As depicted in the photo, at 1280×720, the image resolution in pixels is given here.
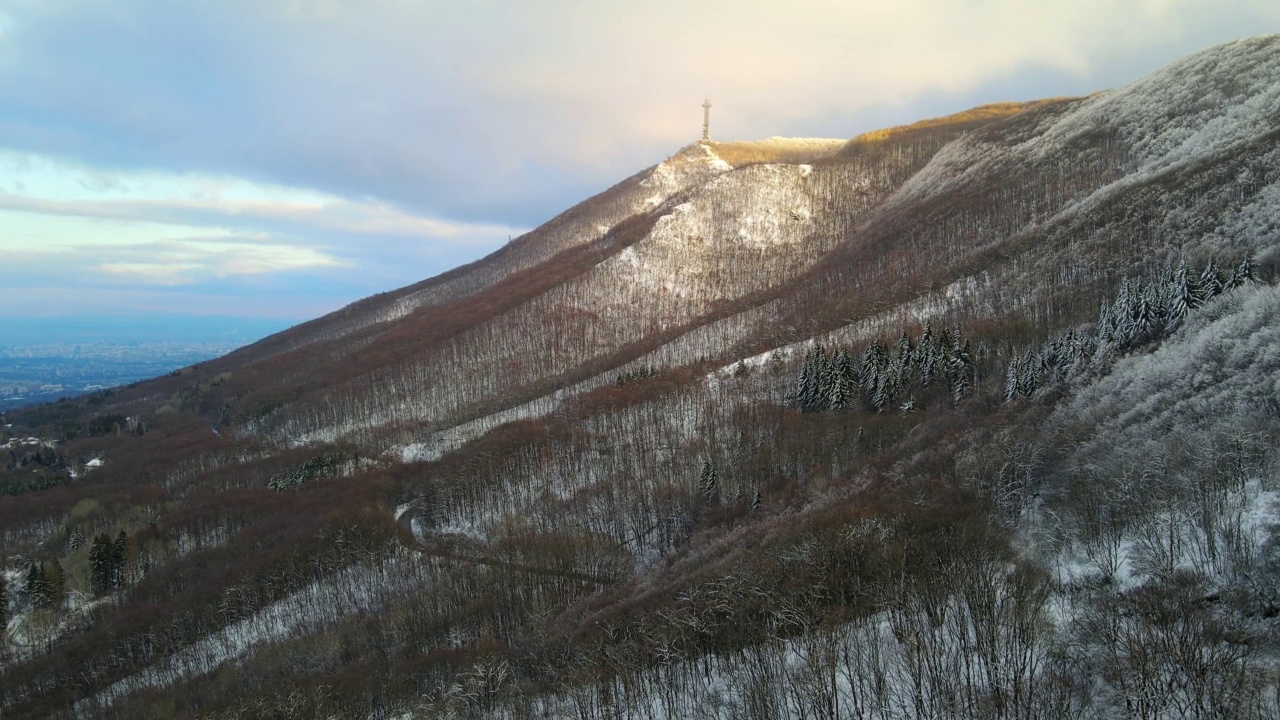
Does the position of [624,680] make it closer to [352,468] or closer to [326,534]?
[326,534]

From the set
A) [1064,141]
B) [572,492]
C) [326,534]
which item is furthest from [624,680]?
[1064,141]

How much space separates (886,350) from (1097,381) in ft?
92.8

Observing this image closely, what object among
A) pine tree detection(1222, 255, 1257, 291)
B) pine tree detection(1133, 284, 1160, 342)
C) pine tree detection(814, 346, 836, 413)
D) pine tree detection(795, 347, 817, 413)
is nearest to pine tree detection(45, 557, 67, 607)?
pine tree detection(795, 347, 817, 413)

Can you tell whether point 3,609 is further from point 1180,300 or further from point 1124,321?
point 1180,300

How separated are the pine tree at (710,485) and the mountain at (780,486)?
0.30 m

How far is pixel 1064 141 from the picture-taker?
11550cm

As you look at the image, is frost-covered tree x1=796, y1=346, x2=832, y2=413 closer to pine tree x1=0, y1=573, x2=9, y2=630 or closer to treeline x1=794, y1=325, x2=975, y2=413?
treeline x1=794, y1=325, x2=975, y2=413

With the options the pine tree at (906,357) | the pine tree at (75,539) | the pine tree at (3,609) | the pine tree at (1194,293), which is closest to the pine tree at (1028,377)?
the pine tree at (1194,293)

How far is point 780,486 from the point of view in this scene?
6216 centimetres

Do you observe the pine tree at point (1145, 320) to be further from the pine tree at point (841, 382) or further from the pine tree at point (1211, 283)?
the pine tree at point (841, 382)

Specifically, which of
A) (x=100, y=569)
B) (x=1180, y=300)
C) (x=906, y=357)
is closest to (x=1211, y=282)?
(x=1180, y=300)

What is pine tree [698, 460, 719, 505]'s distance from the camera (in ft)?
206

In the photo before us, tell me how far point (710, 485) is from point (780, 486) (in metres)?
6.95

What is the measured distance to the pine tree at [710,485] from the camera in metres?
62.7
